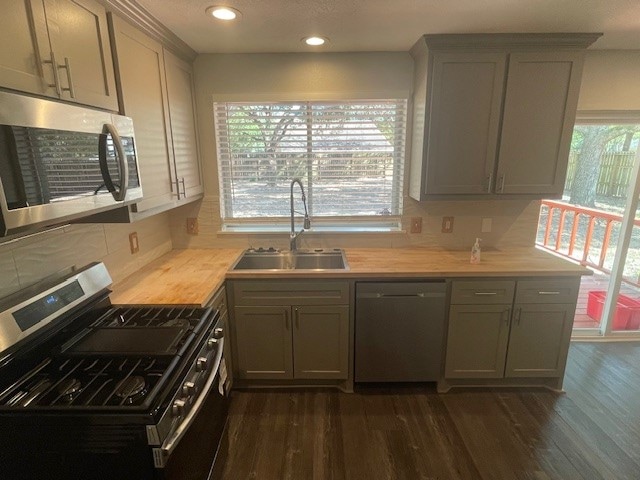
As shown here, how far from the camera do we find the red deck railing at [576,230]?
3107 millimetres

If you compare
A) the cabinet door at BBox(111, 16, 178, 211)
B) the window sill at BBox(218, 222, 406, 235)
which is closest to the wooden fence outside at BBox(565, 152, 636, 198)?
the window sill at BBox(218, 222, 406, 235)

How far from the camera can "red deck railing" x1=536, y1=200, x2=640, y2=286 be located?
311 cm

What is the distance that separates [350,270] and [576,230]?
2.82 meters

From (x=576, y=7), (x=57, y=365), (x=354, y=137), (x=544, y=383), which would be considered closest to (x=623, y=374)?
(x=544, y=383)

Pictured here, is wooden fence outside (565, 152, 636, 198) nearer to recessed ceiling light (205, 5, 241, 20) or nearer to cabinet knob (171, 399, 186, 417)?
recessed ceiling light (205, 5, 241, 20)

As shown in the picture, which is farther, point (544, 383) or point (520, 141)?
point (544, 383)

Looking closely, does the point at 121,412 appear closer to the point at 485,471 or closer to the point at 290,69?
the point at 485,471

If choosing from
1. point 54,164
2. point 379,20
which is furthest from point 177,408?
point 379,20

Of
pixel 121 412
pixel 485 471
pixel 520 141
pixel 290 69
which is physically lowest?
pixel 485 471

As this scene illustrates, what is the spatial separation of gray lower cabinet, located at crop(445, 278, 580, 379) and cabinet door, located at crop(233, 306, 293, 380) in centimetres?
110

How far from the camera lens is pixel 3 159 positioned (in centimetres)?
88

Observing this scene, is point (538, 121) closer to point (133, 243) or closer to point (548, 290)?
point (548, 290)

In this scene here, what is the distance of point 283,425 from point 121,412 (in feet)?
4.18

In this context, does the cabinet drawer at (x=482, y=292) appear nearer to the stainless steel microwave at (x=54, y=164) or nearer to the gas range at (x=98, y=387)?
the gas range at (x=98, y=387)
